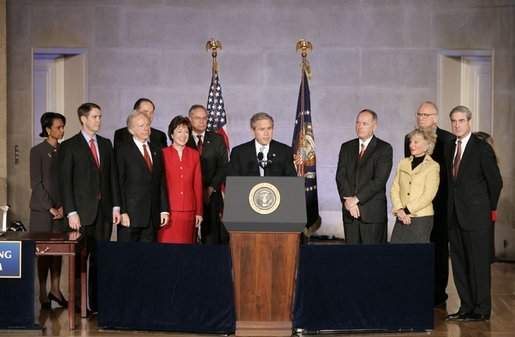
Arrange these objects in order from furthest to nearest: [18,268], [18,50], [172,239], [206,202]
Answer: [18,50], [206,202], [172,239], [18,268]

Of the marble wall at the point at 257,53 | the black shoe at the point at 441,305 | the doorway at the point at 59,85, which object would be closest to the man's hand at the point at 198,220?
the black shoe at the point at 441,305

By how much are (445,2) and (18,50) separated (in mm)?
5279

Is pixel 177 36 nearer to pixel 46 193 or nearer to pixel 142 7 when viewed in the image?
pixel 142 7

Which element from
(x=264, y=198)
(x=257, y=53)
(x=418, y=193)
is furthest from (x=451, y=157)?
(x=257, y=53)

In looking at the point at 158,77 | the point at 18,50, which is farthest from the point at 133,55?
the point at 18,50

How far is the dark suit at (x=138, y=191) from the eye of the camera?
6910 mm

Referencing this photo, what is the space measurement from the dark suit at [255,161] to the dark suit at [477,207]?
1.34 meters

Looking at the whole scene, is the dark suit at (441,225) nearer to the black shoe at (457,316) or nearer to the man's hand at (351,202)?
the black shoe at (457,316)

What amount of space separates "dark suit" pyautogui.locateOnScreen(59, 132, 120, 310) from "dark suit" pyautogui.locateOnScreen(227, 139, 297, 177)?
3.14 feet

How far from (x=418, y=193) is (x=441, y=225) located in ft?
2.32

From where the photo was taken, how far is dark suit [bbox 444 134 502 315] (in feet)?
22.3

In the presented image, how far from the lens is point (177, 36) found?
430 inches

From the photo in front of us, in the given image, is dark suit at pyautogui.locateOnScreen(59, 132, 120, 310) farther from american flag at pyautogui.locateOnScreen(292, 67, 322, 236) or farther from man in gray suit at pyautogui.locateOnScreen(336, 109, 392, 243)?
american flag at pyautogui.locateOnScreen(292, 67, 322, 236)

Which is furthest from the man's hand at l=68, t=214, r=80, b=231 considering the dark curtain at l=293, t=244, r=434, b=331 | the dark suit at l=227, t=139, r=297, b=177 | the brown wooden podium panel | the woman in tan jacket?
the woman in tan jacket
